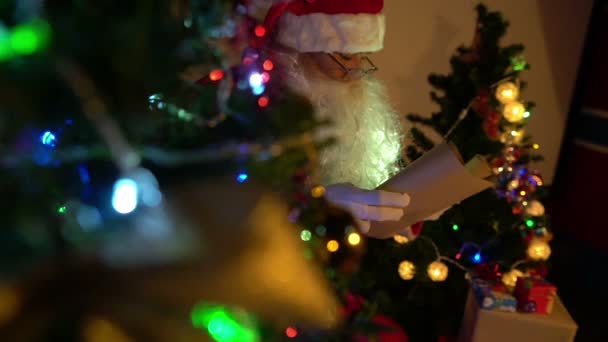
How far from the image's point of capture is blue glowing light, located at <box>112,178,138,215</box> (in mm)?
367

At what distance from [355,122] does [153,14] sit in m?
0.75

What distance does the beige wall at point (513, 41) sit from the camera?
5.64 ft

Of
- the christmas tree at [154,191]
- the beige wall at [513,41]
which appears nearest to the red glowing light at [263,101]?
the christmas tree at [154,191]

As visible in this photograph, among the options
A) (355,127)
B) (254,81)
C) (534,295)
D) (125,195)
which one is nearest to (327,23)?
(355,127)

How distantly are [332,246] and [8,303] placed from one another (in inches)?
10.6

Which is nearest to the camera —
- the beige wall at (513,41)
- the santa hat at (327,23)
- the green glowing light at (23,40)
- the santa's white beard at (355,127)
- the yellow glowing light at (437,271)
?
the green glowing light at (23,40)

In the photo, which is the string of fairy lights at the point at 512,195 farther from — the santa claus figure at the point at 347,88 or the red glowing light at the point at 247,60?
the red glowing light at the point at 247,60

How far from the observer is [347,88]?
106cm

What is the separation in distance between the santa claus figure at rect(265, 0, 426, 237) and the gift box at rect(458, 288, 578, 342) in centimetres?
40

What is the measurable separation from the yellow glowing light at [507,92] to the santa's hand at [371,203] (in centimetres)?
44

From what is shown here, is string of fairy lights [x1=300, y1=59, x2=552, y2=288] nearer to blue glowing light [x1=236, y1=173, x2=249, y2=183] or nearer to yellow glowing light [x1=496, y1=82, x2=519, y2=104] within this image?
yellow glowing light [x1=496, y1=82, x2=519, y2=104]

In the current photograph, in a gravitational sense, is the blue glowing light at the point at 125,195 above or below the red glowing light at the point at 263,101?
below

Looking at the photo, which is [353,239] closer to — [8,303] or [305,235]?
[305,235]

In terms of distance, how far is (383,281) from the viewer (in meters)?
1.27
